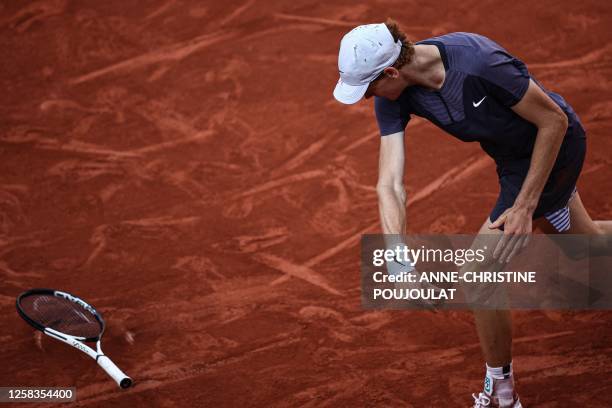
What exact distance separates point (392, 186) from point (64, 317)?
229 cm

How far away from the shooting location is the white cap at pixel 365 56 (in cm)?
353

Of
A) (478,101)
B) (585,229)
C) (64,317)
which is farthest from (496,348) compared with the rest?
(64,317)

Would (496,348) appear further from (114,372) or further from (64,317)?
(64,317)

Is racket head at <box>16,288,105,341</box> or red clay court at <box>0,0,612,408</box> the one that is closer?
red clay court at <box>0,0,612,408</box>

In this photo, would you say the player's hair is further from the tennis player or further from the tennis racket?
the tennis racket

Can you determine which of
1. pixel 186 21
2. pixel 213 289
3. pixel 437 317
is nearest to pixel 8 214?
pixel 213 289

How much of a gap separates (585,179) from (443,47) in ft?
8.66

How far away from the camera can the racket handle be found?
4.35 meters

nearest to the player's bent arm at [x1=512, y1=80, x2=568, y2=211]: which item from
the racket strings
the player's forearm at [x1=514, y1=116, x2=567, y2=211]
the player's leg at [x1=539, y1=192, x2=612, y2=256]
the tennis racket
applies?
the player's forearm at [x1=514, y1=116, x2=567, y2=211]

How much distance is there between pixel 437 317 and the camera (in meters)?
4.92

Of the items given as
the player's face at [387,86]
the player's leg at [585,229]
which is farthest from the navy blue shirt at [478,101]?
the player's leg at [585,229]

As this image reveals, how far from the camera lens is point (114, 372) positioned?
14.5 ft

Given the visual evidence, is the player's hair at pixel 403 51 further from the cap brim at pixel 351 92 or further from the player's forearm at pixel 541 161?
the player's forearm at pixel 541 161

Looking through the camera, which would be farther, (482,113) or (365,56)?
(482,113)
